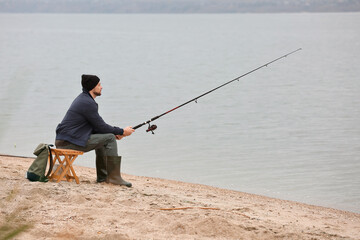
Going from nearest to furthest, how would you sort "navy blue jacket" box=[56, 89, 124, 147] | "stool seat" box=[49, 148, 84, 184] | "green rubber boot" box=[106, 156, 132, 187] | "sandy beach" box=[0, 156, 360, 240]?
"sandy beach" box=[0, 156, 360, 240], "stool seat" box=[49, 148, 84, 184], "navy blue jacket" box=[56, 89, 124, 147], "green rubber boot" box=[106, 156, 132, 187]

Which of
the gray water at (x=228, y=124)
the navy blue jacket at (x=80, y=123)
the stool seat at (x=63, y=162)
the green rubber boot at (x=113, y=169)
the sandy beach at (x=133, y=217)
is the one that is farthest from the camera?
the gray water at (x=228, y=124)

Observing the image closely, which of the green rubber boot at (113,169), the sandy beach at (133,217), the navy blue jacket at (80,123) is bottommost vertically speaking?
the sandy beach at (133,217)

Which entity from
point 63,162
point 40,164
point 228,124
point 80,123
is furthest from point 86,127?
point 228,124

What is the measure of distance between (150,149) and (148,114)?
5277mm

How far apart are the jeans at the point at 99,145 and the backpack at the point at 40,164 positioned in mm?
192

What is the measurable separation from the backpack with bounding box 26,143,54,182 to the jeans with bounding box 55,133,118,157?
0.19 metres

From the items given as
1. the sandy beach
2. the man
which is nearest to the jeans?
the man

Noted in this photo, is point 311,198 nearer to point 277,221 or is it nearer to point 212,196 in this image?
point 212,196

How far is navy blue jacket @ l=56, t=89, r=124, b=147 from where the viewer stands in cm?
561

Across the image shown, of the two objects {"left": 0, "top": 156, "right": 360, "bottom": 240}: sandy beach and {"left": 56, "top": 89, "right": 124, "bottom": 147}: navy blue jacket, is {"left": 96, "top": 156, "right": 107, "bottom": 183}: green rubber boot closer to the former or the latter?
{"left": 0, "top": 156, "right": 360, "bottom": 240}: sandy beach

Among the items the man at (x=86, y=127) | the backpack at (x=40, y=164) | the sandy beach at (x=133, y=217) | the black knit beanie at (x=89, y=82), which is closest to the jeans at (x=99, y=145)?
the man at (x=86, y=127)

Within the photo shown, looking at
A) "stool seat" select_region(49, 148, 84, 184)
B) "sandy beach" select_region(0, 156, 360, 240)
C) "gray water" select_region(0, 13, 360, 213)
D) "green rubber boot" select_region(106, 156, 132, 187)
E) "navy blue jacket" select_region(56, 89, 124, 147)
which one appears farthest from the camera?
"gray water" select_region(0, 13, 360, 213)

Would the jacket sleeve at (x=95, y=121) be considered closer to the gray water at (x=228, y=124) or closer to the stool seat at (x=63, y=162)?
the stool seat at (x=63, y=162)

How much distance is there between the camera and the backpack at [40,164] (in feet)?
17.9
